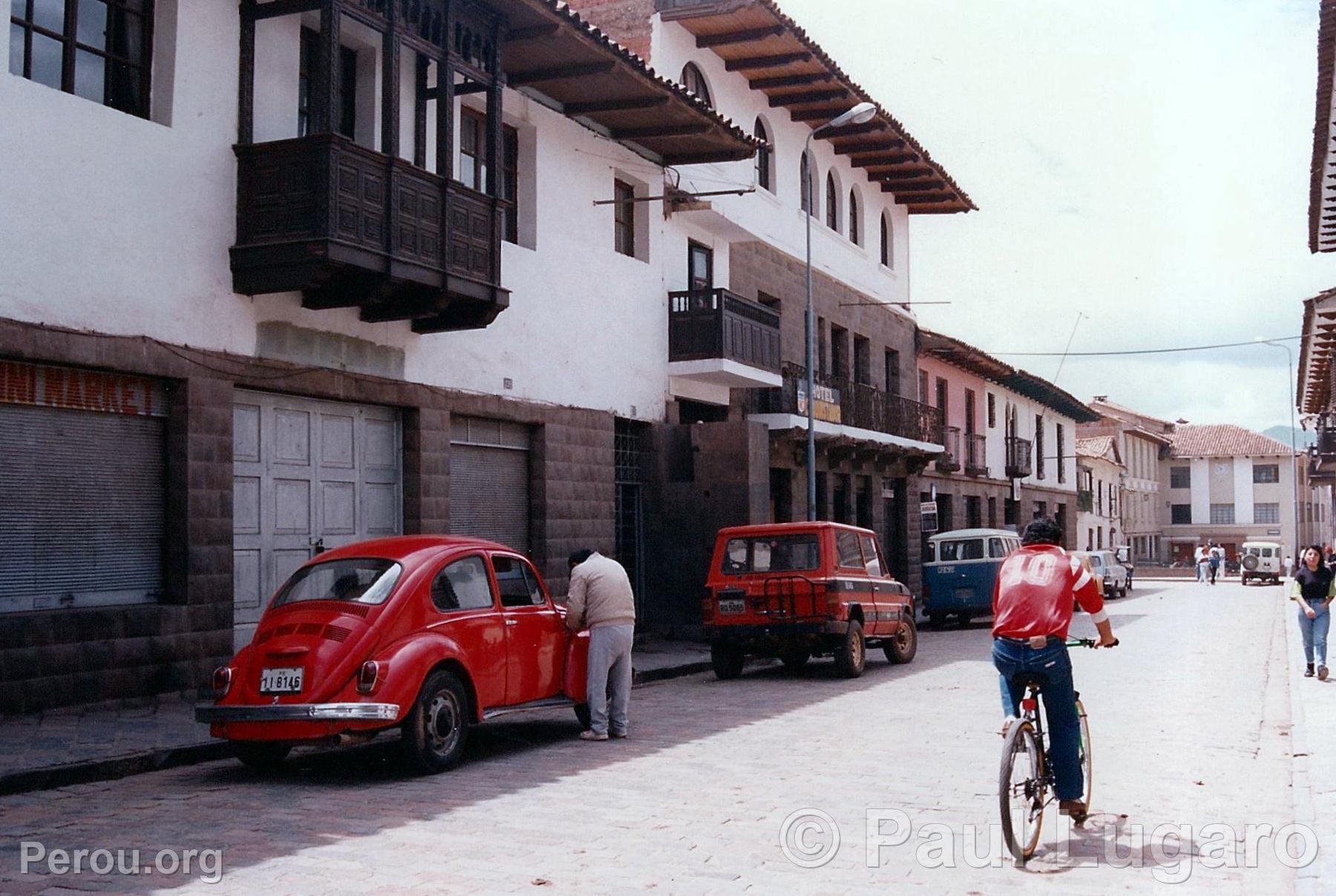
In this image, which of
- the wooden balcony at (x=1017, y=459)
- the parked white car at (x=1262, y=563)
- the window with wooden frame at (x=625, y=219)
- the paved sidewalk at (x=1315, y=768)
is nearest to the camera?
the paved sidewalk at (x=1315, y=768)

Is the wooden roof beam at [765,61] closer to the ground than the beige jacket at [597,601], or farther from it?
farther from it

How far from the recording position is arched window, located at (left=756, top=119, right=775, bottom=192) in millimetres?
26609

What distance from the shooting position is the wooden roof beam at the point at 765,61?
24891 mm

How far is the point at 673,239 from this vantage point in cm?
2302

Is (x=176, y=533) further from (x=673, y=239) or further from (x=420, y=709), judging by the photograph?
(x=673, y=239)

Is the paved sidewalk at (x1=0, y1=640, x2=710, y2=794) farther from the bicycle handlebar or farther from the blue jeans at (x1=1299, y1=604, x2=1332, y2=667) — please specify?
the blue jeans at (x1=1299, y1=604, x2=1332, y2=667)

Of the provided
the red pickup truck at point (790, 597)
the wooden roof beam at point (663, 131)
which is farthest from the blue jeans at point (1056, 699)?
the wooden roof beam at point (663, 131)

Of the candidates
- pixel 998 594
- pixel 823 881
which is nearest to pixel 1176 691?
pixel 998 594

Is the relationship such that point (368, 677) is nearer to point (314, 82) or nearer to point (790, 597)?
point (790, 597)

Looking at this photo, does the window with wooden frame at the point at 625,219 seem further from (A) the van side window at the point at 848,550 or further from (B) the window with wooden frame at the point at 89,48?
(B) the window with wooden frame at the point at 89,48

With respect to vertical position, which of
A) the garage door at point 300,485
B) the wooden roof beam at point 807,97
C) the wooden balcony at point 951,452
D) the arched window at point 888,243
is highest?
the wooden roof beam at point 807,97

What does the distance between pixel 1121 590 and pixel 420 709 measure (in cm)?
3843

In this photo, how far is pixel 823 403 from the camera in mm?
27344

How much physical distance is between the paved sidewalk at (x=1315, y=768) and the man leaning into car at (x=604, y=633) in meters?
5.07
